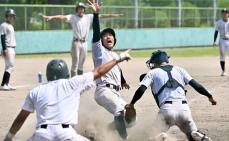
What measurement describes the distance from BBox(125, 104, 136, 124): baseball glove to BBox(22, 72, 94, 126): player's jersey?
2.09 m

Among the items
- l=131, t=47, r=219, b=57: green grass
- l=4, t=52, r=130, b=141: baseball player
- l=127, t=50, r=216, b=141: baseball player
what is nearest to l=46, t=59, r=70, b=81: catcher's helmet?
l=4, t=52, r=130, b=141: baseball player

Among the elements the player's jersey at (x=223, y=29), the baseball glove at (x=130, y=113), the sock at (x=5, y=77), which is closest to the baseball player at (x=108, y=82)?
the baseball glove at (x=130, y=113)

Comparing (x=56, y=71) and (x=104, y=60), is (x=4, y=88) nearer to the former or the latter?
(x=104, y=60)

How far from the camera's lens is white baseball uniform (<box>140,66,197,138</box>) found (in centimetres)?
814

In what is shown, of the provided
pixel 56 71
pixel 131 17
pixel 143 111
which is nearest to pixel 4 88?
pixel 143 111

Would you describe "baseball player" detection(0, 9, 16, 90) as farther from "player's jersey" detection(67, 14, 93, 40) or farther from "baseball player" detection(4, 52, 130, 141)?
"baseball player" detection(4, 52, 130, 141)

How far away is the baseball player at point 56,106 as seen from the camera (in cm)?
627

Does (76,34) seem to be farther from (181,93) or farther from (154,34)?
(154,34)

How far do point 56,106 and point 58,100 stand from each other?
63mm

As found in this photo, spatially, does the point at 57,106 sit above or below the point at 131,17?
below

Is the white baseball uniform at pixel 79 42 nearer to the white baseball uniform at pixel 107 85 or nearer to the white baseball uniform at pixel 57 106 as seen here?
the white baseball uniform at pixel 107 85

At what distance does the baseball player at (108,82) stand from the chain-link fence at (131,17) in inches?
1087

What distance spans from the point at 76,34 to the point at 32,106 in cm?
1139

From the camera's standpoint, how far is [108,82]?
29.9 feet
